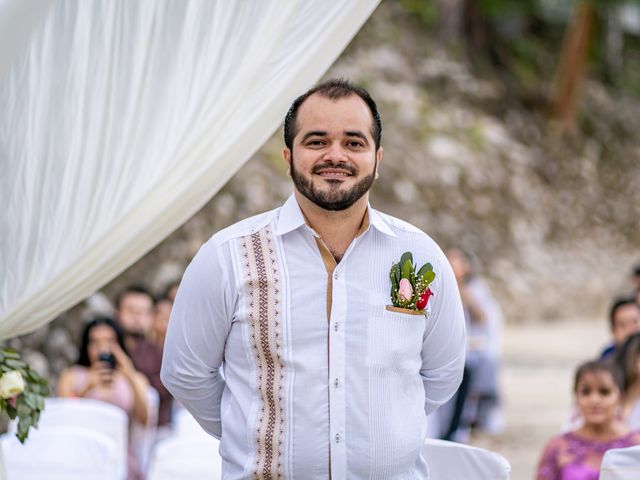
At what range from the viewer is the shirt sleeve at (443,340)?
3.05 meters

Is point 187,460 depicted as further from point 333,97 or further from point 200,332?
point 333,97

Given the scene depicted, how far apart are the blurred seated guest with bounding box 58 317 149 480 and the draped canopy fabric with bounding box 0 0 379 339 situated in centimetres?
269

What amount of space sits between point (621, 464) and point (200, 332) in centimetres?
149

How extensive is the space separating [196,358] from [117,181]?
2.09 ft

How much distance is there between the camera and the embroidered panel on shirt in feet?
9.17

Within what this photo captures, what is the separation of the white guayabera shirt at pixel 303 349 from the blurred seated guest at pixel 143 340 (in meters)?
3.82

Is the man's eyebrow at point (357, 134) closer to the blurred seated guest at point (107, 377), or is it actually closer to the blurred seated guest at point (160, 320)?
the blurred seated guest at point (107, 377)

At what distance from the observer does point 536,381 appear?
13.0 meters

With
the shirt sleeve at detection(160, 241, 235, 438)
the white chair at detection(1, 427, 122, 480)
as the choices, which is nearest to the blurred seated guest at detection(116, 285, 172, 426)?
the white chair at detection(1, 427, 122, 480)

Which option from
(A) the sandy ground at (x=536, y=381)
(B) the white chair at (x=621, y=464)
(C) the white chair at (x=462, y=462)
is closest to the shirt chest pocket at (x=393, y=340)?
(C) the white chair at (x=462, y=462)

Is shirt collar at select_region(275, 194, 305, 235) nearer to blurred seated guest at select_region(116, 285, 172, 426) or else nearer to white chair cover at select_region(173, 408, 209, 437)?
white chair cover at select_region(173, 408, 209, 437)

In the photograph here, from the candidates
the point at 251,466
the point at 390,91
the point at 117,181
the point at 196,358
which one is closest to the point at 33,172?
the point at 117,181

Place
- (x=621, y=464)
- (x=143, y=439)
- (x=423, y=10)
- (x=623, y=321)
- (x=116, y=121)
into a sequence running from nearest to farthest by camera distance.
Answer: (x=116, y=121) → (x=621, y=464) → (x=143, y=439) → (x=623, y=321) → (x=423, y=10)

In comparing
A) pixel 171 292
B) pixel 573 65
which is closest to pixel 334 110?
pixel 171 292
